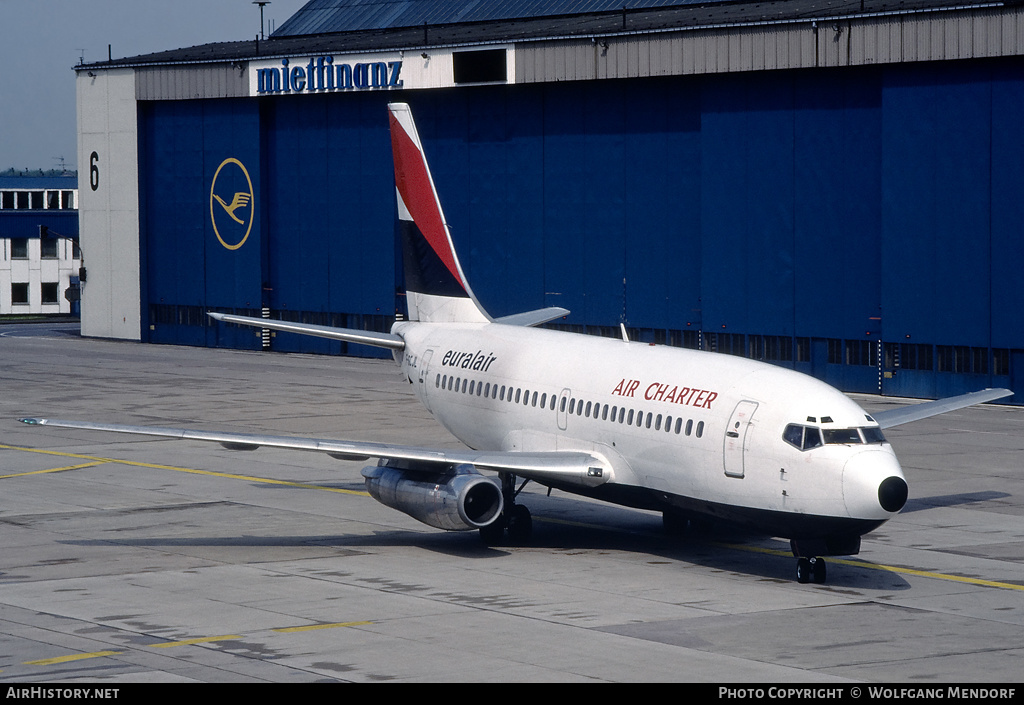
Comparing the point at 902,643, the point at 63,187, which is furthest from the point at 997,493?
the point at 63,187

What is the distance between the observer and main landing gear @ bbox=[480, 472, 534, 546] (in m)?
33.8

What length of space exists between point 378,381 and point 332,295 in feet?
55.9

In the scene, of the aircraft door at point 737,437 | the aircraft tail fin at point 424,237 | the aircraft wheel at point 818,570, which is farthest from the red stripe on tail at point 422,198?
the aircraft wheel at point 818,570

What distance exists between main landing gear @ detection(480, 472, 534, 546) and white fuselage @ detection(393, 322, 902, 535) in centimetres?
131

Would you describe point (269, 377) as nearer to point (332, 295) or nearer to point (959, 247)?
point (332, 295)

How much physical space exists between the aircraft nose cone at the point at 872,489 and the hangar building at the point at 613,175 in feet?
118

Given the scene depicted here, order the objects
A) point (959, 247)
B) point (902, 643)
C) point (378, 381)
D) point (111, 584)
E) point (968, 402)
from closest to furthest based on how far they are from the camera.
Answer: point (902, 643) → point (111, 584) → point (968, 402) → point (959, 247) → point (378, 381)

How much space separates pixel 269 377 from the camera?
2982 inches

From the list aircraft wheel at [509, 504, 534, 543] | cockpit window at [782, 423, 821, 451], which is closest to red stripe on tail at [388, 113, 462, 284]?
aircraft wheel at [509, 504, 534, 543]

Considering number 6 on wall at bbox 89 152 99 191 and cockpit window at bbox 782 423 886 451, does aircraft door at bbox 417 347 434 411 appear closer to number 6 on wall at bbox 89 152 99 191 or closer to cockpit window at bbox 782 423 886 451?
cockpit window at bbox 782 423 886 451

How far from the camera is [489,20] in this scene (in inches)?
3524

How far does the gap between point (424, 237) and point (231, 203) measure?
5406cm

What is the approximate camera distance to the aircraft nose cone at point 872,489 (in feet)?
89.9

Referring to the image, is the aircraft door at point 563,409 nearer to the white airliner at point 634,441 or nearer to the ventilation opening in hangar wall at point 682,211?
the white airliner at point 634,441
